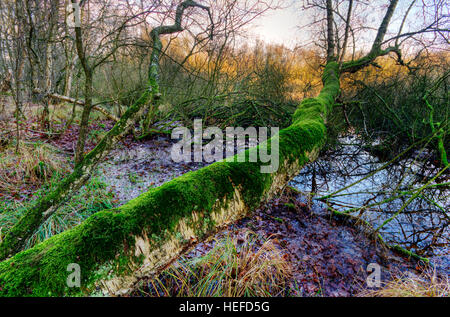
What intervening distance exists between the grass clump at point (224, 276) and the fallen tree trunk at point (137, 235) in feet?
3.52

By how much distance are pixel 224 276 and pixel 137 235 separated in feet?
5.50

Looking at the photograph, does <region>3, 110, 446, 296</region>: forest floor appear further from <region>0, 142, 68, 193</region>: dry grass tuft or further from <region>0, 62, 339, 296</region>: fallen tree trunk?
<region>0, 62, 339, 296</region>: fallen tree trunk

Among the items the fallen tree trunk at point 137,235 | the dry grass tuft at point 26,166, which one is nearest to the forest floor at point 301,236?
the dry grass tuft at point 26,166

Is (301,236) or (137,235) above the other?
(137,235)

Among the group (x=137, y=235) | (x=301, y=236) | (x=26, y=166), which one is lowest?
(x=301, y=236)

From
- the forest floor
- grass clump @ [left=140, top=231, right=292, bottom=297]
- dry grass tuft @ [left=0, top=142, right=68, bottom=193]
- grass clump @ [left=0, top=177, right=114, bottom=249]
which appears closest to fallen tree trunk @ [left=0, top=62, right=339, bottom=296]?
the forest floor

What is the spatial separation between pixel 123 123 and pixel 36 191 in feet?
8.71

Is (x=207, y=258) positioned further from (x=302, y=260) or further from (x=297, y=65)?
(x=297, y=65)

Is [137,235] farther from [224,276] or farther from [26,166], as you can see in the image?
[26,166]

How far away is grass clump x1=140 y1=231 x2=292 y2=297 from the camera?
2213 mm

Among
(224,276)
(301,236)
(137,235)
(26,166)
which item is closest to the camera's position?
(137,235)

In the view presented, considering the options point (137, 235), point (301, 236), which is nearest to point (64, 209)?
point (137, 235)

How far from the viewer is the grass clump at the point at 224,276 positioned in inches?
87.1

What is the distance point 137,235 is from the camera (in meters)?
1.05
